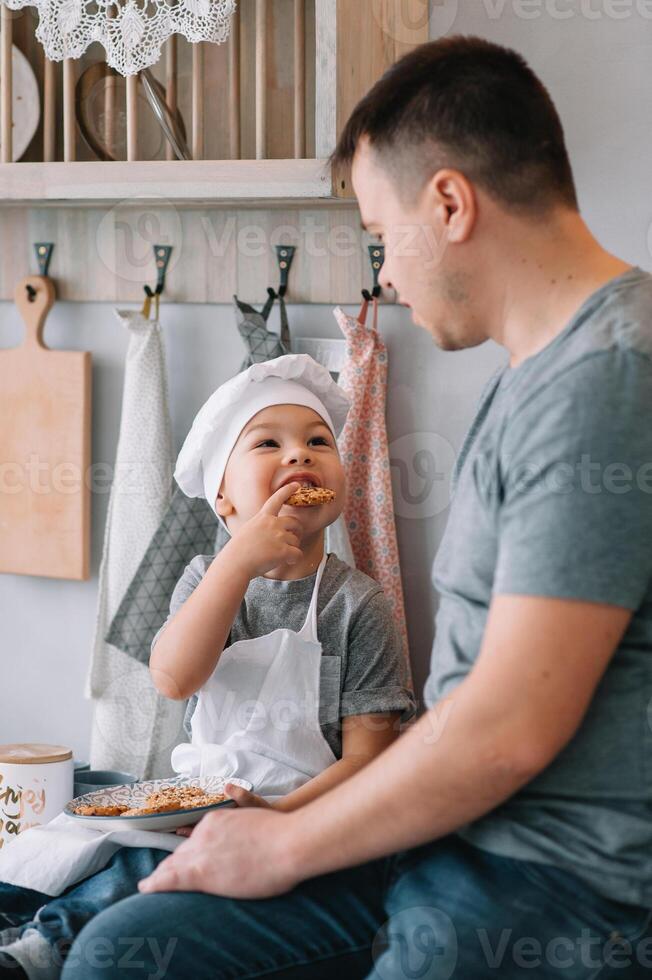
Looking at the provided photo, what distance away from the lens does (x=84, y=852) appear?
1.11 metres

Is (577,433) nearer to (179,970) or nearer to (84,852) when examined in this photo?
(179,970)

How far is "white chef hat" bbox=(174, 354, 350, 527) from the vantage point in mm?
1333

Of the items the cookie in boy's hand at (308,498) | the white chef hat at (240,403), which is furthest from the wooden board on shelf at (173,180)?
the cookie in boy's hand at (308,498)

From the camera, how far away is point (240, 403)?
1349mm

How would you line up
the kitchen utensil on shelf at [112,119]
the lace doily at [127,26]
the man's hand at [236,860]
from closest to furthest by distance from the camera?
1. the man's hand at [236,860]
2. the lace doily at [127,26]
3. the kitchen utensil on shelf at [112,119]

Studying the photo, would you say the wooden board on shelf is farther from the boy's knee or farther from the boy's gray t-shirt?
the boy's knee

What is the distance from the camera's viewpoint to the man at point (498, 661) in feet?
2.43

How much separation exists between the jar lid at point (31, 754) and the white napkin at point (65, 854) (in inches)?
10.5

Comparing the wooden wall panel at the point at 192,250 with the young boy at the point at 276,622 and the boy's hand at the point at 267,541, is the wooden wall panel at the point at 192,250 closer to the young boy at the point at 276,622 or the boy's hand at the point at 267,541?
the young boy at the point at 276,622

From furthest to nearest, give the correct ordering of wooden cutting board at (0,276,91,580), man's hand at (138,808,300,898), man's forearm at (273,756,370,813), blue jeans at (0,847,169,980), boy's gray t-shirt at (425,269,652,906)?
wooden cutting board at (0,276,91,580) < man's forearm at (273,756,370,813) < blue jeans at (0,847,169,980) < man's hand at (138,808,300,898) < boy's gray t-shirt at (425,269,652,906)

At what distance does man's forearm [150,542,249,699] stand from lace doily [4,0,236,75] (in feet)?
2.22

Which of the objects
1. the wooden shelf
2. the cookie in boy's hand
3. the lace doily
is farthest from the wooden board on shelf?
the cookie in boy's hand

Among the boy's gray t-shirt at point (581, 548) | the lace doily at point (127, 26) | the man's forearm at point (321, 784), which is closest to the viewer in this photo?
the boy's gray t-shirt at point (581, 548)

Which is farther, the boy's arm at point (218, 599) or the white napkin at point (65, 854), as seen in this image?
the boy's arm at point (218, 599)
